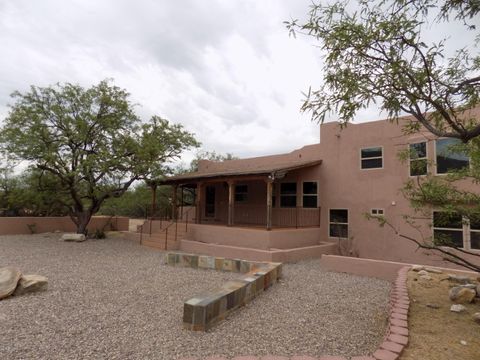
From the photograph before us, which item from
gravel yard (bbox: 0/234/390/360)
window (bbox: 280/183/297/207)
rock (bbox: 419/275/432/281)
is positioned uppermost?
window (bbox: 280/183/297/207)

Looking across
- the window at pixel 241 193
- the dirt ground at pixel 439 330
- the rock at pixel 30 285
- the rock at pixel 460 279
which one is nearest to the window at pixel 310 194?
the window at pixel 241 193

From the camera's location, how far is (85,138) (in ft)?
43.6

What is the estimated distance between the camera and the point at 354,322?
15.7ft

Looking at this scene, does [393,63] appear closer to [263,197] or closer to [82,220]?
[263,197]

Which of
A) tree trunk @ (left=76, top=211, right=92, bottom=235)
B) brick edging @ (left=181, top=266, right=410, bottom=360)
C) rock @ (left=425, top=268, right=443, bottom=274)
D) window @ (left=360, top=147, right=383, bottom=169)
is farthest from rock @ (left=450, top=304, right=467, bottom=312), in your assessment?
tree trunk @ (left=76, top=211, right=92, bottom=235)

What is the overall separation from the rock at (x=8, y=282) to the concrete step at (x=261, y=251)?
21.8 feet

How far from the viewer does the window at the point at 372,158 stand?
39.3 feet

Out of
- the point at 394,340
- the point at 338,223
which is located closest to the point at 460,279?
the point at 394,340

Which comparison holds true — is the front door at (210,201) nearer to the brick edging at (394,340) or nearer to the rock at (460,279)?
the rock at (460,279)

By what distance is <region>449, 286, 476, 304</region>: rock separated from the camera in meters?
5.39

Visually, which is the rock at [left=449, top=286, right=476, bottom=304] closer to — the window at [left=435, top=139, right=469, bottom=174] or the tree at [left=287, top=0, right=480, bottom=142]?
the tree at [left=287, top=0, right=480, bottom=142]

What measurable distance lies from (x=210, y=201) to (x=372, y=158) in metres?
9.69

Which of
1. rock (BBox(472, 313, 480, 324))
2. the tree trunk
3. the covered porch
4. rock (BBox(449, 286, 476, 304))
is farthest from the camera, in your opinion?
the tree trunk

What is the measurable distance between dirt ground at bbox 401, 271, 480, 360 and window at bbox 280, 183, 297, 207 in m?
8.47
